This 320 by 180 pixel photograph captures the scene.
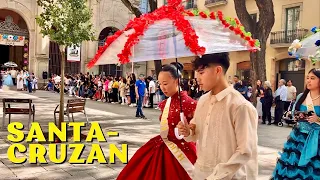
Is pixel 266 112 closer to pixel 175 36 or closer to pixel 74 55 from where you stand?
pixel 175 36

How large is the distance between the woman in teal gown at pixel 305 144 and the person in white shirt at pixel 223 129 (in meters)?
1.96

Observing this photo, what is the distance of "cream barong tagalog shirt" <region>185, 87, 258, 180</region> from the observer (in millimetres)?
2260

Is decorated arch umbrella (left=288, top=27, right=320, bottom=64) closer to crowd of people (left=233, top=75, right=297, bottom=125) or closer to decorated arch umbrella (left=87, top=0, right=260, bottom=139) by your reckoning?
decorated arch umbrella (left=87, top=0, right=260, bottom=139)

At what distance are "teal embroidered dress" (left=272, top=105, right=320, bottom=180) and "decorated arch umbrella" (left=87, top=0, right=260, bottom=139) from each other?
1.66 meters

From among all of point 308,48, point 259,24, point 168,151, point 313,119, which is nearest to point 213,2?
point 259,24

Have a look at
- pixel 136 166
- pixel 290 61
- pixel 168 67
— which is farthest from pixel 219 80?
pixel 290 61

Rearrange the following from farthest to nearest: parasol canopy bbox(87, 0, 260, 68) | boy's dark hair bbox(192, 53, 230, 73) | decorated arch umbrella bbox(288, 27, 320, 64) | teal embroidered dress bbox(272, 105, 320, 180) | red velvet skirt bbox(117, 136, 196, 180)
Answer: decorated arch umbrella bbox(288, 27, 320, 64) → teal embroidered dress bbox(272, 105, 320, 180) → red velvet skirt bbox(117, 136, 196, 180) → parasol canopy bbox(87, 0, 260, 68) → boy's dark hair bbox(192, 53, 230, 73)

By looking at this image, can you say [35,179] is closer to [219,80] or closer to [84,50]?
[219,80]

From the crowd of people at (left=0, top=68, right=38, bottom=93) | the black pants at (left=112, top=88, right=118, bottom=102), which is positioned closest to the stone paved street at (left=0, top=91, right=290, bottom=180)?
the black pants at (left=112, top=88, right=118, bottom=102)

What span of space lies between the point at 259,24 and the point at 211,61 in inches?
456

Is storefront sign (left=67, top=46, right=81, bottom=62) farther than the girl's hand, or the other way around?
storefront sign (left=67, top=46, right=81, bottom=62)

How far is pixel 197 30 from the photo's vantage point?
2.79m

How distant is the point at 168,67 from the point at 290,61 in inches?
815

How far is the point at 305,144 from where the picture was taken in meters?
4.17
